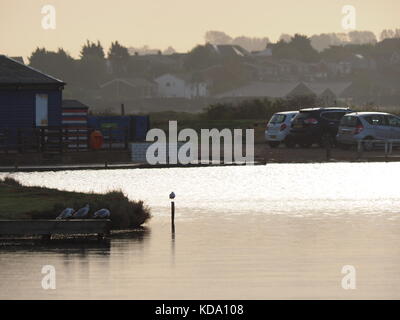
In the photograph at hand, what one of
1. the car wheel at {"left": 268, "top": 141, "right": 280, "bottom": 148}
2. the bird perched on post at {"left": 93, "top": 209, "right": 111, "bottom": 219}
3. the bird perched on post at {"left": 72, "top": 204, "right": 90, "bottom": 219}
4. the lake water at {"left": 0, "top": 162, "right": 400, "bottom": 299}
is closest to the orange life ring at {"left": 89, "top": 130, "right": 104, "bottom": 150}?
the car wheel at {"left": 268, "top": 141, "right": 280, "bottom": 148}

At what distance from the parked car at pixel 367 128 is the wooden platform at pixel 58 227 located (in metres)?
32.0

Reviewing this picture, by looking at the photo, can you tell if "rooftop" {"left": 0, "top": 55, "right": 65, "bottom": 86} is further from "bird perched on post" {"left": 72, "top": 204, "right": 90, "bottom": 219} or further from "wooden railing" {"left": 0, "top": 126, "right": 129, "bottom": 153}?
"bird perched on post" {"left": 72, "top": 204, "right": 90, "bottom": 219}

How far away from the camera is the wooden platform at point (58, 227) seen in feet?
101

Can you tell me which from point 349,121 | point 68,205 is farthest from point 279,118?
point 68,205

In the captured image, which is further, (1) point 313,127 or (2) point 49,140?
(1) point 313,127

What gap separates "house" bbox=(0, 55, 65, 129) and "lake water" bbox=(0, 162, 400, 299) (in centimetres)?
1336

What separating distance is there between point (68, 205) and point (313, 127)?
32.8 m

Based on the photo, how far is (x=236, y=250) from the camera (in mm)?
29250

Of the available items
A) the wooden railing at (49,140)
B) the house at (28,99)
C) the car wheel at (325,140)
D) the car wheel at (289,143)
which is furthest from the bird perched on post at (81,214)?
the car wheel at (289,143)

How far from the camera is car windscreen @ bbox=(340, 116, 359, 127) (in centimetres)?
6166

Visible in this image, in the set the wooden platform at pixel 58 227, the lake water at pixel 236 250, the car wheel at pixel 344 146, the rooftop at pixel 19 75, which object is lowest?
the lake water at pixel 236 250

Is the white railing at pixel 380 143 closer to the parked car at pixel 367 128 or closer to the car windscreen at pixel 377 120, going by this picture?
the parked car at pixel 367 128

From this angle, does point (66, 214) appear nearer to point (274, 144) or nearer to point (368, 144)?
point (368, 144)

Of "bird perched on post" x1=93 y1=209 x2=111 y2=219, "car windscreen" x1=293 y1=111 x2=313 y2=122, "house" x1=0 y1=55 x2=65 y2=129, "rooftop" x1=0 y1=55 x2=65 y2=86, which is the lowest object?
"bird perched on post" x1=93 y1=209 x2=111 y2=219
